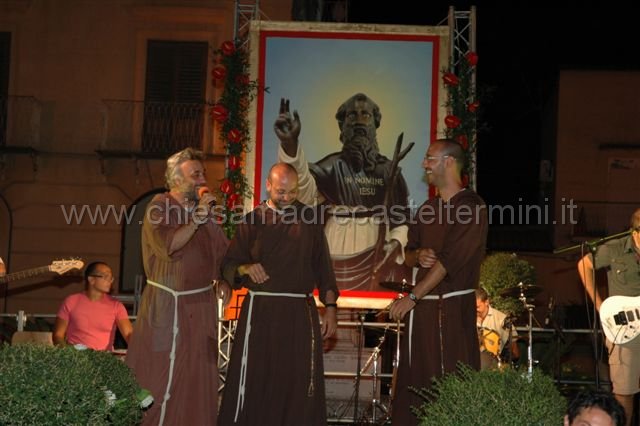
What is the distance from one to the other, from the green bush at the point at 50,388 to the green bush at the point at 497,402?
160 cm

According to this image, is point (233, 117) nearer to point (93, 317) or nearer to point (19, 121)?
point (93, 317)

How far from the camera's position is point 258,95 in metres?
11.0

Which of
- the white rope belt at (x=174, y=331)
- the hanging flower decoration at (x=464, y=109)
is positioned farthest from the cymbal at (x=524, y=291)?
the white rope belt at (x=174, y=331)

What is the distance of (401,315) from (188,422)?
1.72 m

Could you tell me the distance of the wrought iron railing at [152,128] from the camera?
2073 centimetres

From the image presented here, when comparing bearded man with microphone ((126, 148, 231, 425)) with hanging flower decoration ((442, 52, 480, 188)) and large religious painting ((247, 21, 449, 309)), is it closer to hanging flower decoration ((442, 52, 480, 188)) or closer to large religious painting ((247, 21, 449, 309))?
large religious painting ((247, 21, 449, 309))

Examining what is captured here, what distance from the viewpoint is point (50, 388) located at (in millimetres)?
4441

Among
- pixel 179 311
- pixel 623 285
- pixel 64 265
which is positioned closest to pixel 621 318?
pixel 623 285

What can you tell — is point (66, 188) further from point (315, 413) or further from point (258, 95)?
point (315, 413)

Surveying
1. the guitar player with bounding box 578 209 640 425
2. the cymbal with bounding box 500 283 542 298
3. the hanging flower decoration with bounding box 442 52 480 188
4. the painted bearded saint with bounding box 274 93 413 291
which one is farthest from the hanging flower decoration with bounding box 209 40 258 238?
the guitar player with bounding box 578 209 640 425

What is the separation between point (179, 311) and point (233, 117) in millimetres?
4158

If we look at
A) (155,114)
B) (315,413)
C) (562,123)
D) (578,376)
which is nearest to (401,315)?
(315,413)

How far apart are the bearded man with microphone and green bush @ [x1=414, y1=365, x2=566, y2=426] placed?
261cm

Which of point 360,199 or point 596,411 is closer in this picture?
point 596,411
